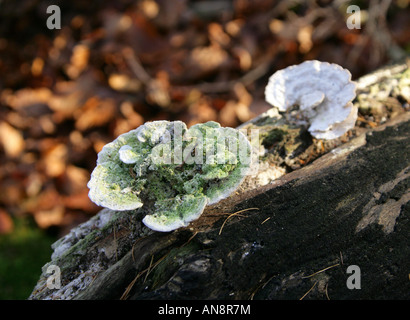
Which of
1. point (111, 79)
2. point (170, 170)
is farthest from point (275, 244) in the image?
point (111, 79)

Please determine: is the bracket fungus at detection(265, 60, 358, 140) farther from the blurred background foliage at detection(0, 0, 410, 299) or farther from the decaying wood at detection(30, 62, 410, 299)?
the blurred background foliage at detection(0, 0, 410, 299)

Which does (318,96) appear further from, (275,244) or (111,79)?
(111,79)

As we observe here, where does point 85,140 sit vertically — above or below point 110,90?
below

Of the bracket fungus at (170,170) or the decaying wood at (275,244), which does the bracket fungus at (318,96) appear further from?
the bracket fungus at (170,170)

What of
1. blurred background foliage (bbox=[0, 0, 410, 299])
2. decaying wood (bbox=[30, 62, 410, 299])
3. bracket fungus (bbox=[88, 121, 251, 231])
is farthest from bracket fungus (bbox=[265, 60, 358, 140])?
blurred background foliage (bbox=[0, 0, 410, 299])

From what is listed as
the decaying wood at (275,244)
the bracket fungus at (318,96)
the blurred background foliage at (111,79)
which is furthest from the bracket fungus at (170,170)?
the blurred background foliage at (111,79)

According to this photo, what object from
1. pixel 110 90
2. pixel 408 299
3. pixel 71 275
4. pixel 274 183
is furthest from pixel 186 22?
pixel 408 299
